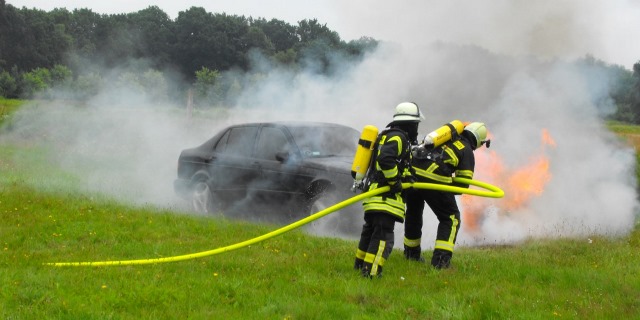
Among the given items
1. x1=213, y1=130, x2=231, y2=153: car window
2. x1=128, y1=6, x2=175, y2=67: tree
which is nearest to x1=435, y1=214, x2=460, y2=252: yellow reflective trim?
x1=213, y1=130, x2=231, y2=153: car window

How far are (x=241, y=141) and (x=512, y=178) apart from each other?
4.15 meters

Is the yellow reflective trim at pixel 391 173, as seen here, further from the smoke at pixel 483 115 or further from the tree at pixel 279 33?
the tree at pixel 279 33

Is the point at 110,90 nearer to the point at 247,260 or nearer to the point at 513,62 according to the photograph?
the point at 513,62

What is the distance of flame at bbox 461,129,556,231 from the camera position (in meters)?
9.93

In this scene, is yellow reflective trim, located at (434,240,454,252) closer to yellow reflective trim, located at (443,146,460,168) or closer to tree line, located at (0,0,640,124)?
yellow reflective trim, located at (443,146,460,168)

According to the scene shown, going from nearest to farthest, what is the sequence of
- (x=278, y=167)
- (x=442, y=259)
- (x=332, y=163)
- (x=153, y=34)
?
1. (x=442, y=259)
2. (x=332, y=163)
3. (x=278, y=167)
4. (x=153, y=34)

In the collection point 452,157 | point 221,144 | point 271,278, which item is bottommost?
point 271,278

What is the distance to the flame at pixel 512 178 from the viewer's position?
993cm

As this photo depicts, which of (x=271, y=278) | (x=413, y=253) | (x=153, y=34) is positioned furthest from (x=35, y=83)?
(x=271, y=278)

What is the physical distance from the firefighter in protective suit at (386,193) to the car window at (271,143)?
3.23 meters

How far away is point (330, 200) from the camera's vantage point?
9055mm

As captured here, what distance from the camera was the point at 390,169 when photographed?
6355 millimetres

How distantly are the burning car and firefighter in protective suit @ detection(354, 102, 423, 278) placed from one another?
2094mm

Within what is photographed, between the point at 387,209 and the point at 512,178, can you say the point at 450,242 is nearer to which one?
the point at 387,209
